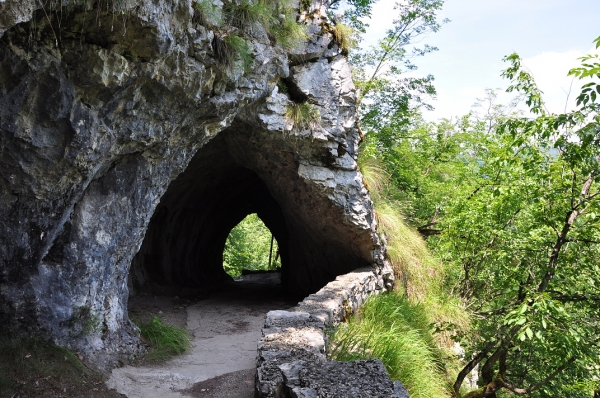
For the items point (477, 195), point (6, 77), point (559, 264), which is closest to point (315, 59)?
point (477, 195)

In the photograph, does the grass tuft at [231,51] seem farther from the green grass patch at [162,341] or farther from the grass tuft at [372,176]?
the grass tuft at [372,176]

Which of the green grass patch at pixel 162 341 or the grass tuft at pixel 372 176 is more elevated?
the grass tuft at pixel 372 176

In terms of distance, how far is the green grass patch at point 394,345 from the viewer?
18.1ft

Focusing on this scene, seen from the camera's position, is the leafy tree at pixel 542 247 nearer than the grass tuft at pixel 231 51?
No

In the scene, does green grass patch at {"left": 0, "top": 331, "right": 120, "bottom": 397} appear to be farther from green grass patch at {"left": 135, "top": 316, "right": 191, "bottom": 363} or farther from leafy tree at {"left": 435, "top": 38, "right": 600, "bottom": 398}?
leafy tree at {"left": 435, "top": 38, "right": 600, "bottom": 398}

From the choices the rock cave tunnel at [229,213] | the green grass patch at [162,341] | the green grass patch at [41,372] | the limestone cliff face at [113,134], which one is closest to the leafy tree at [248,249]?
the rock cave tunnel at [229,213]

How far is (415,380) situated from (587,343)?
216 centimetres

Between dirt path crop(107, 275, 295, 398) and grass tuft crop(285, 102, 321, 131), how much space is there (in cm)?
325

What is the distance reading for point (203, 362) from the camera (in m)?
5.99

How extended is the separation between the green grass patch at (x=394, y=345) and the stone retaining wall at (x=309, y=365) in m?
0.35

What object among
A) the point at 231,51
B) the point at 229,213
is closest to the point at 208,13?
the point at 231,51

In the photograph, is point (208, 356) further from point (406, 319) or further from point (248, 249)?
point (248, 249)

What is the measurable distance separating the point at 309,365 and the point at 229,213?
11598 millimetres

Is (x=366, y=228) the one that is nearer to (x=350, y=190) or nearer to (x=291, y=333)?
(x=350, y=190)
